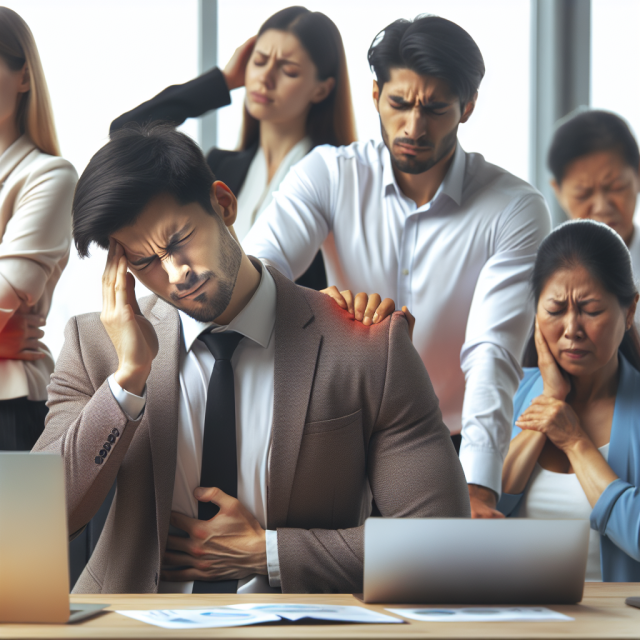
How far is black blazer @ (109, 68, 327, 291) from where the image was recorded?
289 cm

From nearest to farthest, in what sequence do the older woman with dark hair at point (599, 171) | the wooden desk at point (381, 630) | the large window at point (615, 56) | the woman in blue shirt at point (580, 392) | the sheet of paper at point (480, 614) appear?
the wooden desk at point (381, 630), the sheet of paper at point (480, 614), the woman in blue shirt at point (580, 392), the older woman with dark hair at point (599, 171), the large window at point (615, 56)

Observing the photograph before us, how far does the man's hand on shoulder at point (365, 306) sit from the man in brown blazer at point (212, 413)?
22mm

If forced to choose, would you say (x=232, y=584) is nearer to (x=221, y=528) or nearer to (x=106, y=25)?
(x=221, y=528)

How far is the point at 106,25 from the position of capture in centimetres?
339

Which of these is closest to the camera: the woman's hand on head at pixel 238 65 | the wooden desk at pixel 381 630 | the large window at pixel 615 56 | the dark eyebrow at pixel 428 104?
the wooden desk at pixel 381 630

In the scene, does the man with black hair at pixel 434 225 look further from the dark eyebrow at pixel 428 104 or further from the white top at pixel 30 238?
the white top at pixel 30 238

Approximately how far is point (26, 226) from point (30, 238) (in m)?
0.04

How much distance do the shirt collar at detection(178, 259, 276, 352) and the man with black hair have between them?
56 cm

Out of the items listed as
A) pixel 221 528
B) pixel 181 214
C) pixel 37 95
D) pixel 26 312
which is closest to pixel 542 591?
pixel 221 528

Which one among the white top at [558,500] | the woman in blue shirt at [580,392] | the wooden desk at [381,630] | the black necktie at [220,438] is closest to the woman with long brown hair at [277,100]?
the woman in blue shirt at [580,392]

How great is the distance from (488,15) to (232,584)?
2.67m

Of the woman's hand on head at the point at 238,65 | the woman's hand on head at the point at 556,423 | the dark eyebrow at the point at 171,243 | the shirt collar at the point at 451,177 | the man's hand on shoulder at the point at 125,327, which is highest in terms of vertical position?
the woman's hand on head at the point at 238,65

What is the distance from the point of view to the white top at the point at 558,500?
2.27 m

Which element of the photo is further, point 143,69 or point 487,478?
point 143,69
